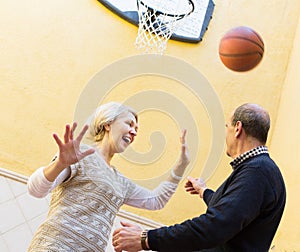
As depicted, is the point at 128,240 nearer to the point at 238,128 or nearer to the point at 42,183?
the point at 42,183

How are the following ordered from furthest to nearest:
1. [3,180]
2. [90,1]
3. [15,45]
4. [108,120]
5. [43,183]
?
1. [90,1]
2. [15,45]
3. [3,180]
4. [108,120]
5. [43,183]

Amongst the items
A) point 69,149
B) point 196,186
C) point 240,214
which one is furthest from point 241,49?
point 69,149

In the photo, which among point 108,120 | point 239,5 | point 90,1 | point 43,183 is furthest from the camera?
point 239,5

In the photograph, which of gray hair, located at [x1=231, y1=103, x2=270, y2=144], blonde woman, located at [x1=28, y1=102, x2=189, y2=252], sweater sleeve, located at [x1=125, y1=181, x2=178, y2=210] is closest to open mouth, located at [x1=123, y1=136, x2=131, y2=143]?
blonde woman, located at [x1=28, y1=102, x2=189, y2=252]

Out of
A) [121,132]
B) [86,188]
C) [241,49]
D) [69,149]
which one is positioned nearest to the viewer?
[69,149]

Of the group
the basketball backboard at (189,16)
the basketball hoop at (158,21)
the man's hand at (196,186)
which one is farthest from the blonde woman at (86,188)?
the basketball backboard at (189,16)

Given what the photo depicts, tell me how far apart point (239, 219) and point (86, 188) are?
501 mm

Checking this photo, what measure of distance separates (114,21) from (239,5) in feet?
3.20

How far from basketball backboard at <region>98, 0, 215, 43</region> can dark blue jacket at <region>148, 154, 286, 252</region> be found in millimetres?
1787

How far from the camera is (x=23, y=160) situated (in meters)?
2.60

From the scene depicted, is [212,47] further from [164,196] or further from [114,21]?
[164,196]

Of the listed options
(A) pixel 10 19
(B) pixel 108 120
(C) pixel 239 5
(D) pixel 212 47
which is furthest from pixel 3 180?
(C) pixel 239 5

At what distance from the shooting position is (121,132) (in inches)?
60.6

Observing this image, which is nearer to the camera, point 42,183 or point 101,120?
point 42,183
